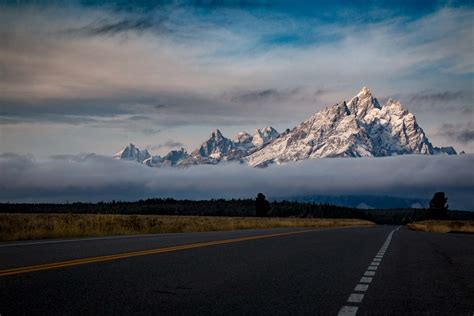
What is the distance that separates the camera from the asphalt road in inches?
307

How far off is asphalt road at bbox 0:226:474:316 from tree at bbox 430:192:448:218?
517 ft

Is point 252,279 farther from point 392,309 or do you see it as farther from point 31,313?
point 31,313

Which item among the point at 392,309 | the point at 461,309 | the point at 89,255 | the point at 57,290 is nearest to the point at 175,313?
the point at 57,290

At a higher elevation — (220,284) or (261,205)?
(261,205)

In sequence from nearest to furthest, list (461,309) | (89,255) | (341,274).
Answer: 1. (461,309)
2. (341,274)
3. (89,255)

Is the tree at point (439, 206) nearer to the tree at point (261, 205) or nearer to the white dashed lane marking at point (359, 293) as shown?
the tree at point (261, 205)

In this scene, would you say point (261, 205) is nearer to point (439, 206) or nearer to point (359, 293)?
point (439, 206)

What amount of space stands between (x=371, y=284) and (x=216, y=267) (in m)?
3.35

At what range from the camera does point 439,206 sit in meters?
165

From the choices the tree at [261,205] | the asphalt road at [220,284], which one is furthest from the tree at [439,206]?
the asphalt road at [220,284]

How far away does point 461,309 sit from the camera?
8.27 metres

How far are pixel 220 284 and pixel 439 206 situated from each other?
165 meters

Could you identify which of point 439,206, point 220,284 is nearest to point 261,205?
point 439,206

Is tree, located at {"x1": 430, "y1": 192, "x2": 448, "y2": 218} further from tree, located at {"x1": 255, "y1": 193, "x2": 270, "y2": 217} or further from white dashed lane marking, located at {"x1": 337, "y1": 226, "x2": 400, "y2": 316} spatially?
white dashed lane marking, located at {"x1": 337, "y1": 226, "x2": 400, "y2": 316}
